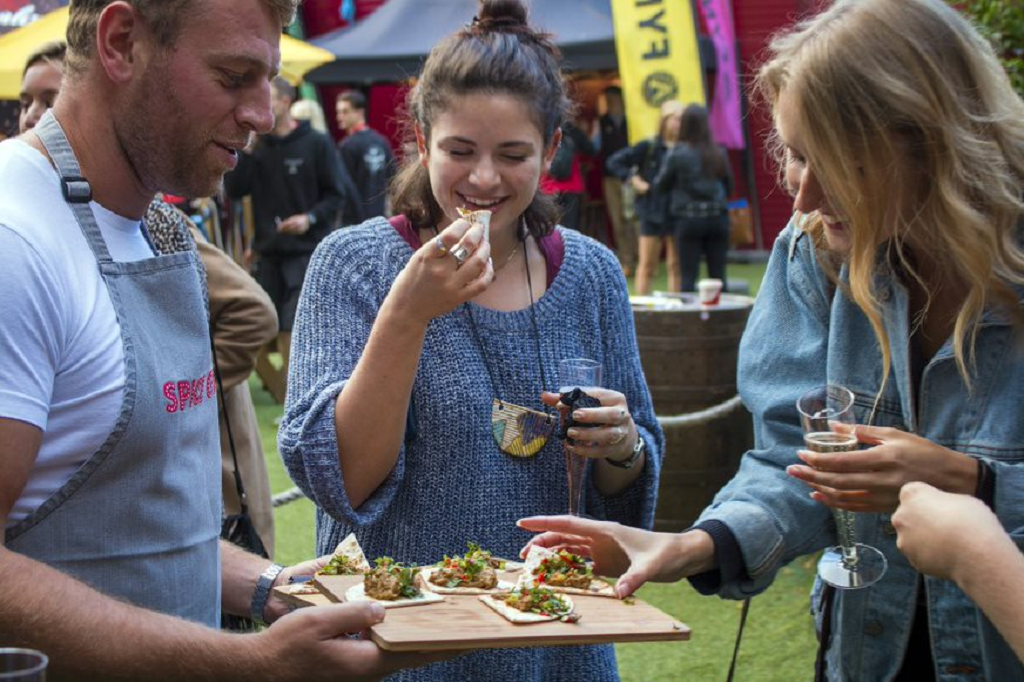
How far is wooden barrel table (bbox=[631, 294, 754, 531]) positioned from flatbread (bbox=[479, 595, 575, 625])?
3694 mm

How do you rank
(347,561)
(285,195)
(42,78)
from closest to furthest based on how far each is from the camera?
(347,561), (42,78), (285,195)

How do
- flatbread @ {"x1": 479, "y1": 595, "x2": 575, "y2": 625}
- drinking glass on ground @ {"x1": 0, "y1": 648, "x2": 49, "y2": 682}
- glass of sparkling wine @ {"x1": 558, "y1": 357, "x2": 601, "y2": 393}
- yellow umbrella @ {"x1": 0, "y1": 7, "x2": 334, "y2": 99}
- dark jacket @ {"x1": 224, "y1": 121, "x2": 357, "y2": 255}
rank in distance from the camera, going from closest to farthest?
drinking glass on ground @ {"x1": 0, "y1": 648, "x2": 49, "y2": 682} < flatbread @ {"x1": 479, "y1": 595, "x2": 575, "y2": 625} < glass of sparkling wine @ {"x1": 558, "y1": 357, "x2": 601, "y2": 393} < yellow umbrella @ {"x1": 0, "y1": 7, "x2": 334, "y2": 99} < dark jacket @ {"x1": 224, "y1": 121, "x2": 357, "y2": 255}

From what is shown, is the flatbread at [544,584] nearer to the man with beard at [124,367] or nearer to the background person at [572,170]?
the man with beard at [124,367]

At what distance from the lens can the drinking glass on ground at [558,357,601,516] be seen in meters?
2.45

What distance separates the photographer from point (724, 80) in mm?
16328

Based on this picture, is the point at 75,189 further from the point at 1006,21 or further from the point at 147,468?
the point at 1006,21

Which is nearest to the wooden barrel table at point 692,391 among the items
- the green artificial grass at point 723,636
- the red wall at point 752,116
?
the green artificial grass at point 723,636

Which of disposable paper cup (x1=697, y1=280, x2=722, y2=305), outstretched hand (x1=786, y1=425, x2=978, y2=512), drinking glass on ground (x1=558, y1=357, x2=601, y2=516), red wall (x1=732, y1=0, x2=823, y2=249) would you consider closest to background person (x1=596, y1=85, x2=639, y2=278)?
red wall (x1=732, y1=0, x2=823, y2=249)

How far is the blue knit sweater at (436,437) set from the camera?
2.45 metres

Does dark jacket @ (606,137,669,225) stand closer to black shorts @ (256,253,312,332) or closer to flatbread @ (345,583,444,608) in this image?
black shorts @ (256,253,312,332)

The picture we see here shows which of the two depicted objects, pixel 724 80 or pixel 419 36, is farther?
pixel 724 80

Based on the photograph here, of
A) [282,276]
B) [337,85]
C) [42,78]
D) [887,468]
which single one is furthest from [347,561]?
[337,85]

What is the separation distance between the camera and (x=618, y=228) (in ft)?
60.6

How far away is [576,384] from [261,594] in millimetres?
747
